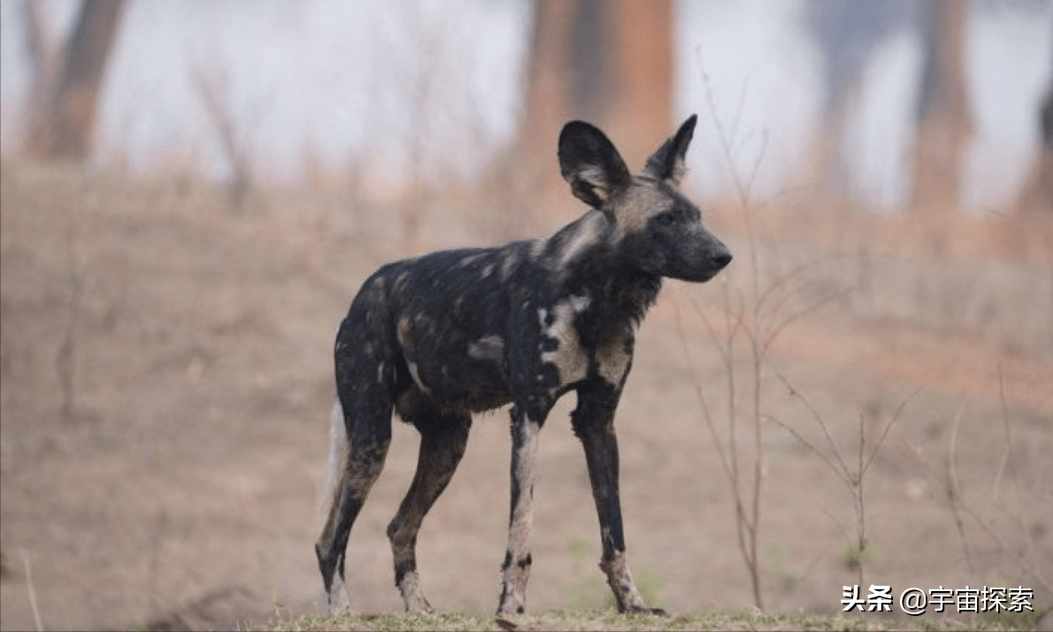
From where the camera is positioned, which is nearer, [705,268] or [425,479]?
[705,268]

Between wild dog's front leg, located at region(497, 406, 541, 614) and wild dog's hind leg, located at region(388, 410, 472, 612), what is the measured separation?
681 mm

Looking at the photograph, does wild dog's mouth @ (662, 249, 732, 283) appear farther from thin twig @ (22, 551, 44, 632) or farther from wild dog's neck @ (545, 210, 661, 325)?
thin twig @ (22, 551, 44, 632)

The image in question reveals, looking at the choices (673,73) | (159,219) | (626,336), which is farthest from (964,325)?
(626,336)

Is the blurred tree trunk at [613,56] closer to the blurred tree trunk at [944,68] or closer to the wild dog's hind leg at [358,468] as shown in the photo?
the blurred tree trunk at [944,68]

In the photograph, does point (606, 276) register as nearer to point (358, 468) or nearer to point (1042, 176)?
point (358, 468)

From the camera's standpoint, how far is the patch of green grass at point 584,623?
16.1ft

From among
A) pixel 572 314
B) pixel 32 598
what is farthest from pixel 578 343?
pixel 32 598

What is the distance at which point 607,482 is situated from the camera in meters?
5.26

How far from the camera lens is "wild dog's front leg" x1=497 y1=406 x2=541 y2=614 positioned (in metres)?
5.14

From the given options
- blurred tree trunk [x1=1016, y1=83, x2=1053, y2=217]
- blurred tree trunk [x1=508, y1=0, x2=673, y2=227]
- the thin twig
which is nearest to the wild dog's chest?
the thin twig

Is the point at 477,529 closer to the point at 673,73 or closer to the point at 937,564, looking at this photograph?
the point at 937,564

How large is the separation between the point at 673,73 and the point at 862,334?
10939 mm

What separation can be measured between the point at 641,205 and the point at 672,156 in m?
0.24

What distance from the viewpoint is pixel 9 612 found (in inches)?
372
